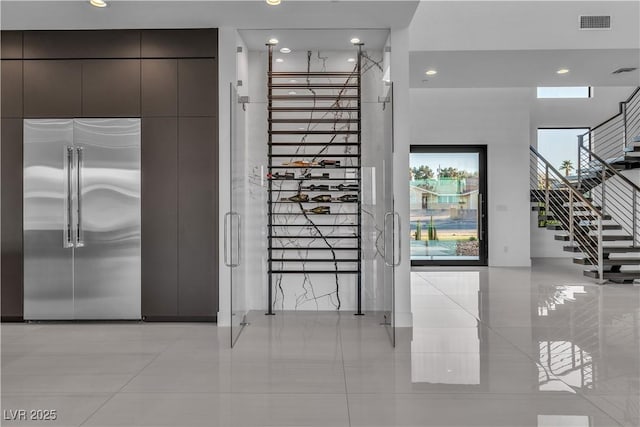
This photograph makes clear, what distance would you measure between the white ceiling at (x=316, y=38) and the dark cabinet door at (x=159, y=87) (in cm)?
89

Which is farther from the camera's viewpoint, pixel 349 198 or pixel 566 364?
pixel 349 198

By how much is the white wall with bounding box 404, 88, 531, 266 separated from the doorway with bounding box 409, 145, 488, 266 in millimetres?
216

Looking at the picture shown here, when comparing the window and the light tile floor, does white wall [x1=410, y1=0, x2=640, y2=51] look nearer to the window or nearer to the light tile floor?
the light tile floor

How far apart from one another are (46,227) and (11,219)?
1.32ft

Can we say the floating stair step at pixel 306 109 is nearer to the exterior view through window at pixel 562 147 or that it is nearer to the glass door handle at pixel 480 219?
the glass door handle at pixel 480 219

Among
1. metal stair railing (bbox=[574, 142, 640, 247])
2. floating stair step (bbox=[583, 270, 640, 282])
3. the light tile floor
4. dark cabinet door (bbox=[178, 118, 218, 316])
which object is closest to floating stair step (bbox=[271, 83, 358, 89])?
dark cabinet door (bbox=[178, 118, 218, 316])

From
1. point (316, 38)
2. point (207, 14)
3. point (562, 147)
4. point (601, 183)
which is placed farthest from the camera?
point (562, 147)

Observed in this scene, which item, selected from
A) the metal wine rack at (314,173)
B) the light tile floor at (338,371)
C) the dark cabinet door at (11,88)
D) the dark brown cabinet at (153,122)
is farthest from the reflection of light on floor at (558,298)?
the dark cabinet door at (11,88)

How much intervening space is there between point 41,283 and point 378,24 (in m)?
4.49

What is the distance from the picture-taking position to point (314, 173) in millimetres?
5469

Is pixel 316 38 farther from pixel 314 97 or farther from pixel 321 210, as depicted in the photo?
pixel 321 210

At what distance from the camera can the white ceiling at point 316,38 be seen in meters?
5.00

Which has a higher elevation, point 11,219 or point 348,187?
point 348,187

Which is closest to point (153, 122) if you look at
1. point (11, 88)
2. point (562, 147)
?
point (11, 88)
